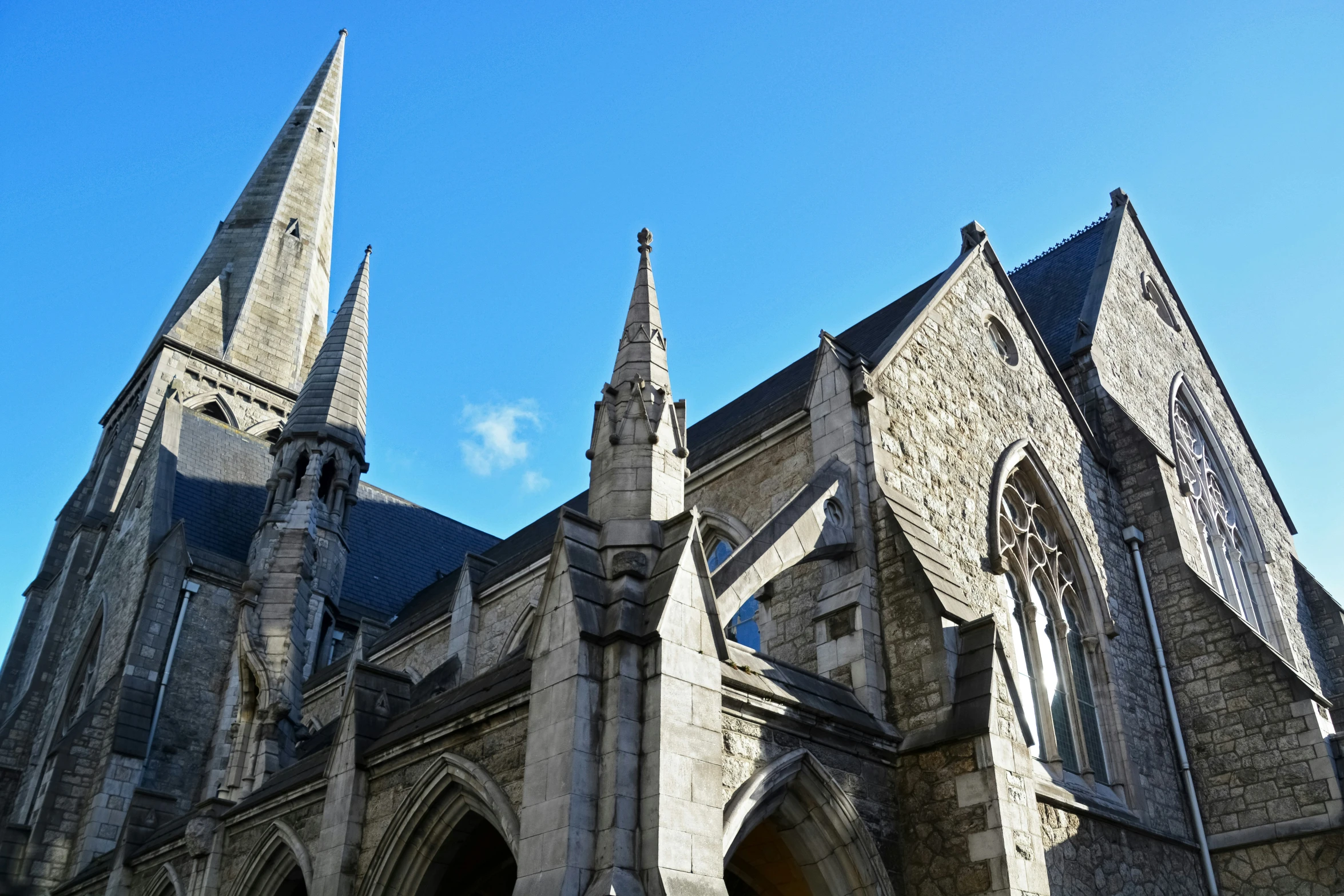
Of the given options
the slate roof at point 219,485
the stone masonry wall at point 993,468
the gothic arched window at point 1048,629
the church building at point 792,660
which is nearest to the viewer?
the church building at point 792,660

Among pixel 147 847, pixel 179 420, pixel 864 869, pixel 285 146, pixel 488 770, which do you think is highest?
pixel 285 146

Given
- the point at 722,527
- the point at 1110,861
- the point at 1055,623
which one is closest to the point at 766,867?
the point at 1110,861

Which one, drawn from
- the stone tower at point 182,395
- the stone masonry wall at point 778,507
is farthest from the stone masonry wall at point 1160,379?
the stone tower at point 182,395

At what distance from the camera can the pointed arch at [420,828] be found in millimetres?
8398

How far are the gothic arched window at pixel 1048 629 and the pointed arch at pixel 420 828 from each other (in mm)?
6261

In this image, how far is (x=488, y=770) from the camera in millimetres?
7988

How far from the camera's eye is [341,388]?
995 inches

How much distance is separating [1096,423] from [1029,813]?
9.29 metres

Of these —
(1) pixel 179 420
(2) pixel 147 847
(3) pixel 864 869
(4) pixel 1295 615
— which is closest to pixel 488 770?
(3) pixel 864 869

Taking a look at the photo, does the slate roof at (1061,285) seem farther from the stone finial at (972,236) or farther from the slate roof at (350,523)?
the slate roof at (350,523)

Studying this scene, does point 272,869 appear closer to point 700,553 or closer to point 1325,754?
point 700,553

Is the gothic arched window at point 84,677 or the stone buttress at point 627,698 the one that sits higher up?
the gothic arched window at point 84,677

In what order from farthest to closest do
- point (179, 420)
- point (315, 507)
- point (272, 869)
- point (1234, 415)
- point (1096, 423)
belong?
point (179, 420), point (315, 507), point (1234, 415), point (1096, 423), point (272, 869)

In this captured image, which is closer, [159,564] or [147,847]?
[147,847]
